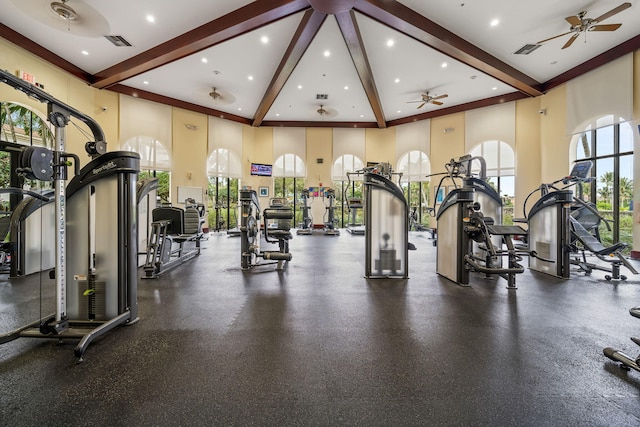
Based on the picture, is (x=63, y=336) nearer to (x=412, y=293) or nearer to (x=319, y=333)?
(x=319, y=333)

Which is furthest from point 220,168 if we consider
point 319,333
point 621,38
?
point 621,38

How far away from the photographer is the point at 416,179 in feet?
39.4

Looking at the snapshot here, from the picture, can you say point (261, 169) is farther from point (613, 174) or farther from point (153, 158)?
point (613, 174)

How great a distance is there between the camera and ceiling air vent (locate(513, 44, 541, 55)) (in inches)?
268

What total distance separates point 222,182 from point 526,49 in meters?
11.5

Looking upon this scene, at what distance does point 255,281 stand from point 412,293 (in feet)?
7.43

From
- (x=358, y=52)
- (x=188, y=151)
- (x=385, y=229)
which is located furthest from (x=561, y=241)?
(x=188, y=151)

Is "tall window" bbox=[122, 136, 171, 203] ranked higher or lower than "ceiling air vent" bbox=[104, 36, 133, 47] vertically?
lower

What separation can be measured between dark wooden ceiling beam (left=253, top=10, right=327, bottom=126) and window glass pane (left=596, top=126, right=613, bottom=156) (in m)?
8.08

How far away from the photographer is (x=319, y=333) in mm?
2336

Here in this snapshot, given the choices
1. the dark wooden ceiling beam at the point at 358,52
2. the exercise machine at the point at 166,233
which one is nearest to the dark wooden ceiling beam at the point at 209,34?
the dark wooden ceiling beam at the point at 358,52

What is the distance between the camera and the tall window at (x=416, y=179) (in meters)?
11.9

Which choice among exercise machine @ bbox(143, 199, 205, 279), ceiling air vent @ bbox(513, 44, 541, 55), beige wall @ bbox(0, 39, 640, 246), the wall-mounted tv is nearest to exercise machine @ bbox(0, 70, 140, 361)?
exercise machine @ bbox(143, 199, 205, 279)

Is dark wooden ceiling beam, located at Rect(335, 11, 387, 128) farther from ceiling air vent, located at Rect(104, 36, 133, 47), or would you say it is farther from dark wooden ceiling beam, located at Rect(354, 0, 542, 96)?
ceiling air vent, located at Rect(104, 36, 133, 47)
